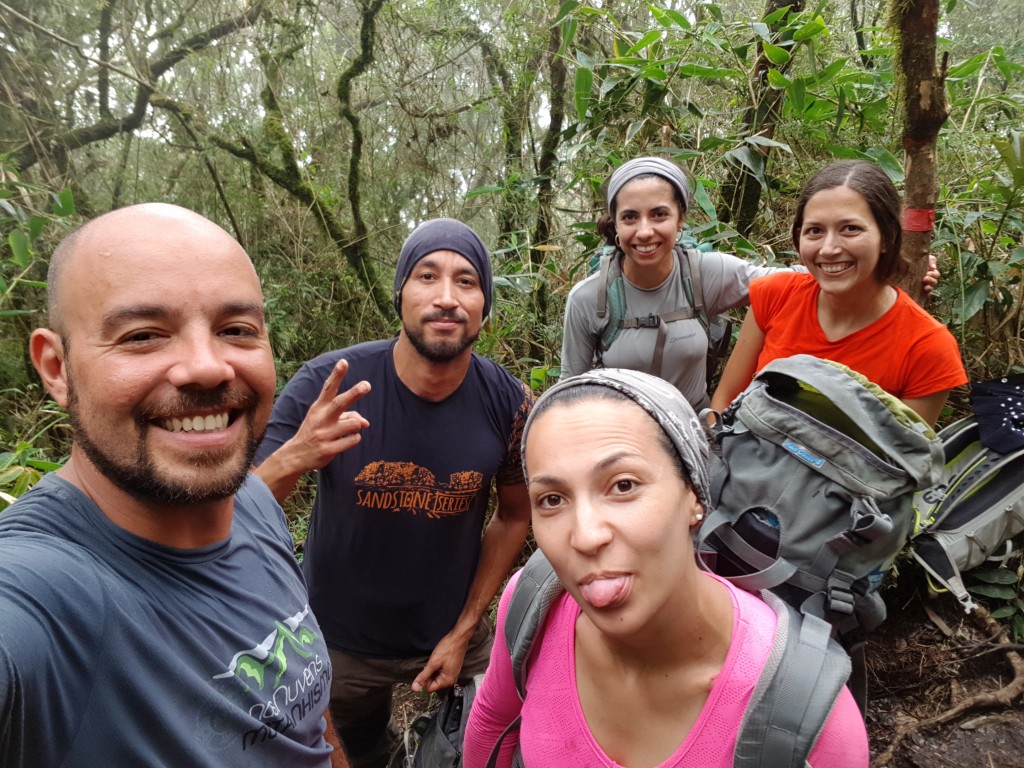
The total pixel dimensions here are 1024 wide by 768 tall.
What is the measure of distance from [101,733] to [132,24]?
25.8ft

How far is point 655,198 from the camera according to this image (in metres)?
2.89

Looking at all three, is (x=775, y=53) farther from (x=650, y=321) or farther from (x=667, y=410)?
(x=667, y=410)

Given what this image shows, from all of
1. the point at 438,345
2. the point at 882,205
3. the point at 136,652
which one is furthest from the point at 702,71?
the point at 136,652

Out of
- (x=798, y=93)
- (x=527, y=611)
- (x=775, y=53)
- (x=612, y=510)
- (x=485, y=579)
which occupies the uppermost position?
(x=775, y=53)

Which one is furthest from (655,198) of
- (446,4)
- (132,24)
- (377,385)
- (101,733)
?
(132,24)

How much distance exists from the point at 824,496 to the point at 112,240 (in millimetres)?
1680

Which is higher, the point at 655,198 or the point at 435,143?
the point at 435,143

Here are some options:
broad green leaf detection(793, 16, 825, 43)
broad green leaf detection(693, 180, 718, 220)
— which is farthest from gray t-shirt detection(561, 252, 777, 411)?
broad green leaf detection(793, 16, 825, 43)

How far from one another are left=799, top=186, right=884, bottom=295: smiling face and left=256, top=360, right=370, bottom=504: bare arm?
1.79 m

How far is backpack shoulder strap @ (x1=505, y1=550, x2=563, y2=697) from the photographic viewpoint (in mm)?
1390

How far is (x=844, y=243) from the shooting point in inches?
88.2

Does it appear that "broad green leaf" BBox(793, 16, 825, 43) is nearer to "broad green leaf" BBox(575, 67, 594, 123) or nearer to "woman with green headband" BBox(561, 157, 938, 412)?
"broad green leaf" BBox(575, 67, 594, 123)

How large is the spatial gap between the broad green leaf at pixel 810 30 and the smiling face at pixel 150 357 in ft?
13.0

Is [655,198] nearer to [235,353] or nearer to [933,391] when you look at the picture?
[933,391]
